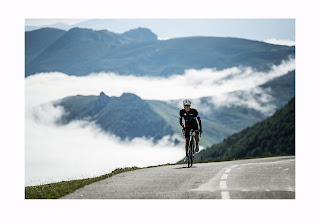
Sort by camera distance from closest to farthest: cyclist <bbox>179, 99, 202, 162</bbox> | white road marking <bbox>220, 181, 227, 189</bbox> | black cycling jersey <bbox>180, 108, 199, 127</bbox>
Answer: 1. white road marking <bbox>220, 181, 227, 189</bbox>
2. cyclist <bbox>179, 99, 202, 162</bbox>
3. black cycling jersey <bbox>180, 108, 199, 127</bbox>

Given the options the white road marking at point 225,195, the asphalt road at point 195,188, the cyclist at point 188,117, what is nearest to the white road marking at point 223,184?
the asphalt road at point 195,188

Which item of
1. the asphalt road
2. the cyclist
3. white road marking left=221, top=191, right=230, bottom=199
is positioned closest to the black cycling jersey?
the cyclist

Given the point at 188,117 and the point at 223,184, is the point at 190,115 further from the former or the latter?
the point at 223,184

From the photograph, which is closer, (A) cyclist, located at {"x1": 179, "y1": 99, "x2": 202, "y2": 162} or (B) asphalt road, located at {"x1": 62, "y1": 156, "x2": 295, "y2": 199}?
(B) asphalt road, located at {"x1": 62, "y1": 156, "x2": 295, "y2": 199}

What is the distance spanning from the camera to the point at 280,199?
10.8 meters

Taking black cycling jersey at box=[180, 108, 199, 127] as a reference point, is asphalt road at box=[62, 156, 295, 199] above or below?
below

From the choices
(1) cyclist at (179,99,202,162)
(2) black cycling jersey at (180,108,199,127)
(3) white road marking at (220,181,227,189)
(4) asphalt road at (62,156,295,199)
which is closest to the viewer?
(4) asphalt road at (62,156,295,199)

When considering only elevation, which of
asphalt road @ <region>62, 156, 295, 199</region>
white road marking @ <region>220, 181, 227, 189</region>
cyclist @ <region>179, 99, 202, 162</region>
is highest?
cyclist @ <region>179, 99, 202, 162</region>

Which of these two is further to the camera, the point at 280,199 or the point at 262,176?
the point at 262,176

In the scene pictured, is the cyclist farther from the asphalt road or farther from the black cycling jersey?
the asphalt road
